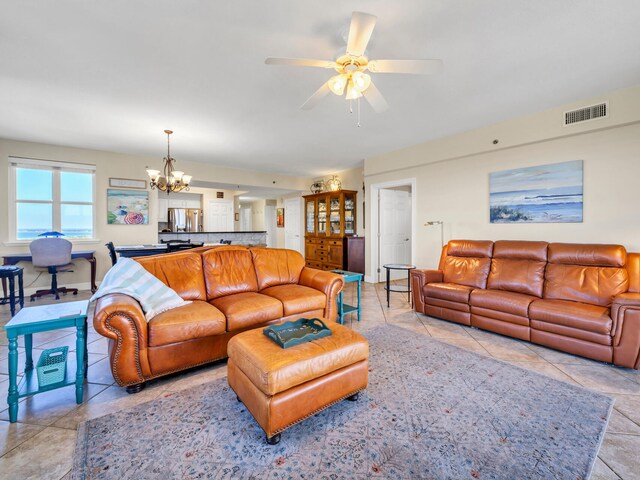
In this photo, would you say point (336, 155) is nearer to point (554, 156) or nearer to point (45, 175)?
point (554, 156)

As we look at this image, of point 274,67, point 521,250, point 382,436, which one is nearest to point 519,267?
point 521,250

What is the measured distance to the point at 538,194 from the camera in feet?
12.4

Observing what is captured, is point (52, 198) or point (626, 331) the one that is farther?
point (52, 198)

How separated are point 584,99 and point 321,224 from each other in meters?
5.27

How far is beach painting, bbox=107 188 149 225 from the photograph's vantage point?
5.51 meters

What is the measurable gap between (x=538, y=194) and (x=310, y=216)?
5208 millimetres

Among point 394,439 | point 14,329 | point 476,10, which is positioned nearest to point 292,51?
point 476,10

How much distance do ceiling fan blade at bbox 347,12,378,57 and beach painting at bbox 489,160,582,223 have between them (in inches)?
126

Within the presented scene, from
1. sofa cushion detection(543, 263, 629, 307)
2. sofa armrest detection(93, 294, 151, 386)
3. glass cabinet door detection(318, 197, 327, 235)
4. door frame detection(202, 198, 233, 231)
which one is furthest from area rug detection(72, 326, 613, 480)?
door frame detection(202, 198, 233, 231)

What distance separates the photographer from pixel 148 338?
2.12m

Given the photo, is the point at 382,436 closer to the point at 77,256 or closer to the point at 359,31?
the point at 359,31

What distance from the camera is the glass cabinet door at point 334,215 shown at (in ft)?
22.8

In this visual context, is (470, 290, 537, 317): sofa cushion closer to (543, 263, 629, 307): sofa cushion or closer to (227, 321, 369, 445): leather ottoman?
(543, 263, 629, 307): sofa cushion

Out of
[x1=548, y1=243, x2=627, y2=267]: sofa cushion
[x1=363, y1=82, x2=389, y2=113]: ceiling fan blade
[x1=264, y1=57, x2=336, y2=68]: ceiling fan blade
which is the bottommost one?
[x1=548, y1=243, x2=627, y2=267]: sofa cushion
